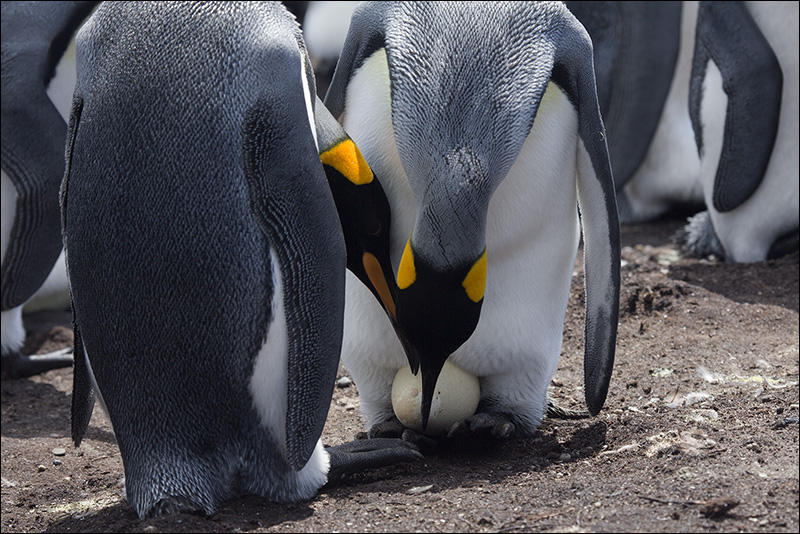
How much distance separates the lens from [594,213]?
290cm

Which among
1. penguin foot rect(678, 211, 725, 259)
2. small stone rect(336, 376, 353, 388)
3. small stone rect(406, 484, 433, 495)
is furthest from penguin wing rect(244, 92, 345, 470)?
penguin foot rect(678, 211, 725, 259)

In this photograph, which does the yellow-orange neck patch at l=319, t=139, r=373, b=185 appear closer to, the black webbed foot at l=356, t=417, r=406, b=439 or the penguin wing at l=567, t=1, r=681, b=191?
the black webbed foot at l=356, t=417, r=406, b=439

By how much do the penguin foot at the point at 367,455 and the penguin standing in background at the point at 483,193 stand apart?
14 cm

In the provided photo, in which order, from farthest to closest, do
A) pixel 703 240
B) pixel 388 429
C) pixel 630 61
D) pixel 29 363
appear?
pixel 630 61, pixel 703 240, pixel 29 363, pixel 388 429

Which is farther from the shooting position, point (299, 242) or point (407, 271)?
point (407, 271)

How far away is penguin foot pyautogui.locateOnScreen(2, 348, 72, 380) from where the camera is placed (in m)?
4.75

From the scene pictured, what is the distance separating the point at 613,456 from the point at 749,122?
2685 millimetres

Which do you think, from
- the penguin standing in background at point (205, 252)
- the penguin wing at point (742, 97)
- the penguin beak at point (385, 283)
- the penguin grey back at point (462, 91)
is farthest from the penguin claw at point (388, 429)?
the penguin wing at point (742, 97)

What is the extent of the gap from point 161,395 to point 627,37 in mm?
4342

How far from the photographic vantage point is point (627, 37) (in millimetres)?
→ 5934

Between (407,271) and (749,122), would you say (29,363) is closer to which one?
(407,271)

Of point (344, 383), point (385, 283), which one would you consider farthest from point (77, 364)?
point (344, 383)

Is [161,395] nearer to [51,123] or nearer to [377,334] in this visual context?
[377,334]

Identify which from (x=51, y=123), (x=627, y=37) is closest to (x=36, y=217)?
(x=51, y=123)
